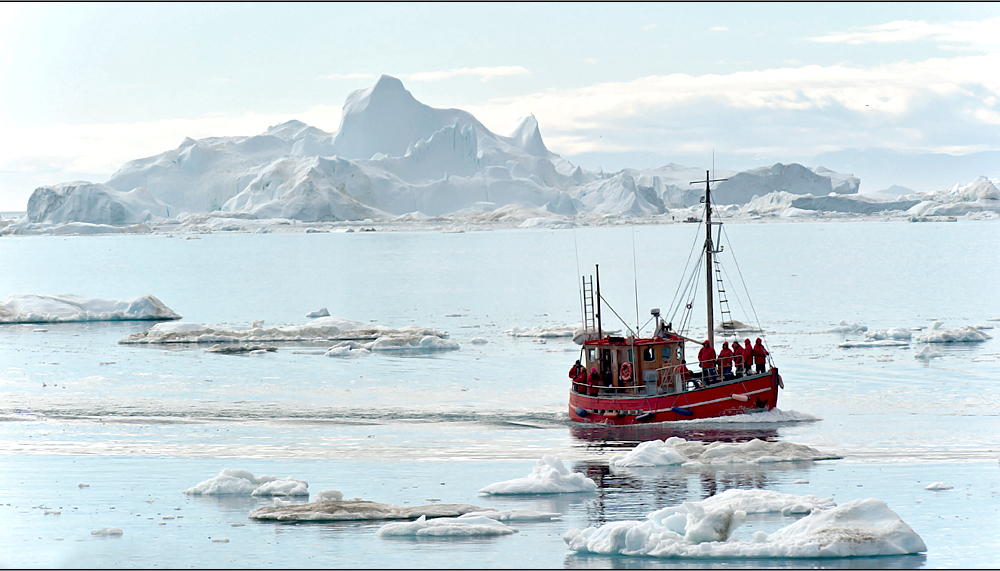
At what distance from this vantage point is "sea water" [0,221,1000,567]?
44.6 feet

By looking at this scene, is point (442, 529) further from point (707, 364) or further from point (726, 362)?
point (726, 362)

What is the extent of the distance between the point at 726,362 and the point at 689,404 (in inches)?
91.1

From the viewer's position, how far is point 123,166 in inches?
7574

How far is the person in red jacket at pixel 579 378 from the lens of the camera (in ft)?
79.0

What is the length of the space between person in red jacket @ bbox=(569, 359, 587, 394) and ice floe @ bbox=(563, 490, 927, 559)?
11.0 metres

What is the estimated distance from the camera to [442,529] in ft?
44.8

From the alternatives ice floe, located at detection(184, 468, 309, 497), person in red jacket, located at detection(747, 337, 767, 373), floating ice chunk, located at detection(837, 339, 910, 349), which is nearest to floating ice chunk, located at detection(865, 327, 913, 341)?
floating ice chunk, located at detection(837, 339, 910, 349)

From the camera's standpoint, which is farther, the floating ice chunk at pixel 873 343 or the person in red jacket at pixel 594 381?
the floating ice chunk at pixel 873 343

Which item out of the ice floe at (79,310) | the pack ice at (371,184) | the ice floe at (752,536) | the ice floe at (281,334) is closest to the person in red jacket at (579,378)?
the ice floe at (752,536)

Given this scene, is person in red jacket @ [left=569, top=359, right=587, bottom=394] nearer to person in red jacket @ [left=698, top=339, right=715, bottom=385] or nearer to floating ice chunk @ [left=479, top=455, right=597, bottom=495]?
person in red jacket @ [left=698, top=339, right=715, bottom=385]

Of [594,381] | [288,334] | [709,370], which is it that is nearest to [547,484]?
[594,381]

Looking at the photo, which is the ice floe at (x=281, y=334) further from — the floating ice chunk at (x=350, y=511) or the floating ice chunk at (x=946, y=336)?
the floating ice chunk at (x=350, y=511)

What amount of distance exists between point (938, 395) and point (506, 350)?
48.4 ft

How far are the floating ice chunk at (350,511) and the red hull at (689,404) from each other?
29.5 ft
